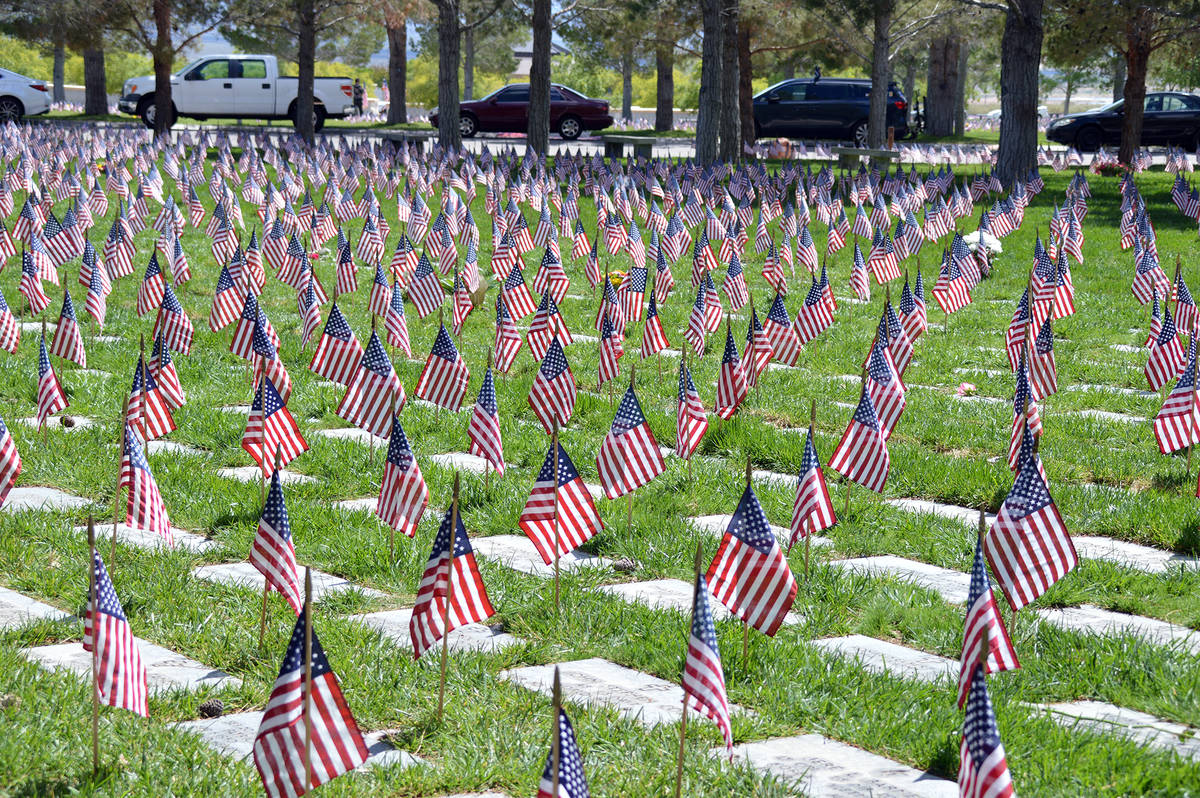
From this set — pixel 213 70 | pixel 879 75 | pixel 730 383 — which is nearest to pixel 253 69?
pixel 213 70

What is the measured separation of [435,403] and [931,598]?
335cm

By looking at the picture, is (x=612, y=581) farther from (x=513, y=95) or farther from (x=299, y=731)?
(x=513, y=95)

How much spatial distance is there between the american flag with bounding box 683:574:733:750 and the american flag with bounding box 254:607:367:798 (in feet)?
2.77

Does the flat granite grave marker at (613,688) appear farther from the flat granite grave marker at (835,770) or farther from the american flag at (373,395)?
the american flag at (373,395)

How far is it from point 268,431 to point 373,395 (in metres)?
0.88

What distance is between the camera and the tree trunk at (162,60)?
3009 cm

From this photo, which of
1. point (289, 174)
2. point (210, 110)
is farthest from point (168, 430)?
point (210, 110)

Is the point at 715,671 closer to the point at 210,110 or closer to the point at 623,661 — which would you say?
the point at 623,661

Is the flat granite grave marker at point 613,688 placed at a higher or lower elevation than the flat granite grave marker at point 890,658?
lower

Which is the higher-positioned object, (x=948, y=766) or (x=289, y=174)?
Answer: (x=289, y=174)

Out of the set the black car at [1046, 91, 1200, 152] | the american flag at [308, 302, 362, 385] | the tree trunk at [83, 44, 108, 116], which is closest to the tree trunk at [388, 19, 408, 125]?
the tree trunk at [83, 44, 108, 116]

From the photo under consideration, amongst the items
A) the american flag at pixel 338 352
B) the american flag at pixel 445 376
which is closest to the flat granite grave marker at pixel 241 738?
the american flag at pixel 445 376

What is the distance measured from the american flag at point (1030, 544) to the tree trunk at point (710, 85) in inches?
783

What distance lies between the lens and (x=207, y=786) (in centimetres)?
364
